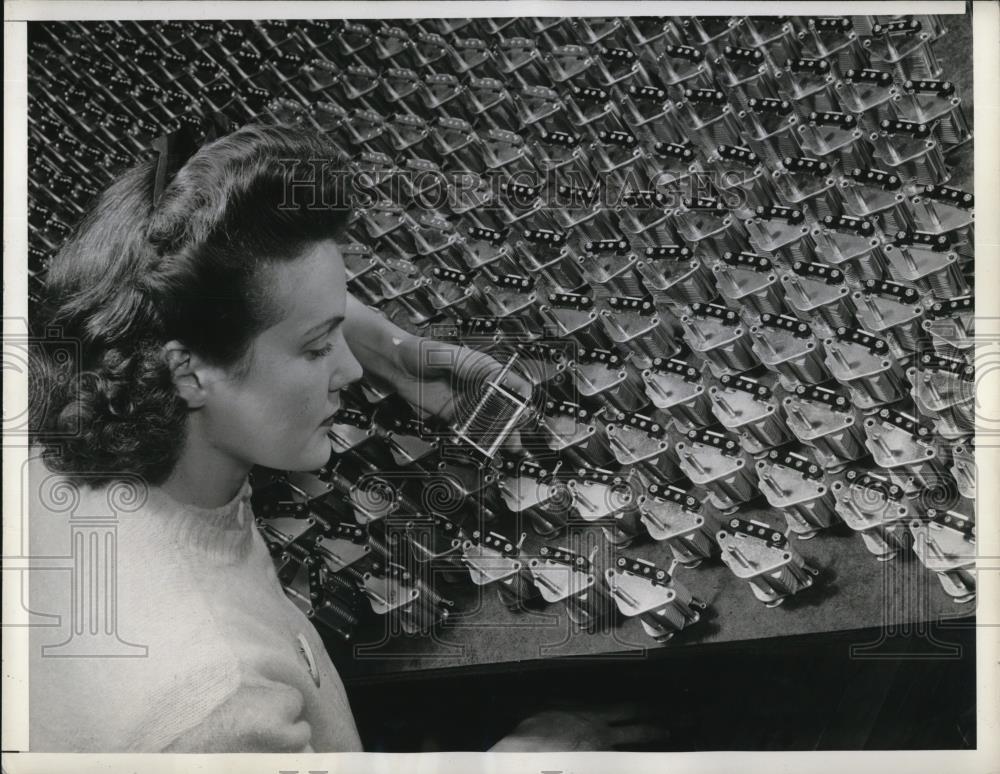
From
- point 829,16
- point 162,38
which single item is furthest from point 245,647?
point 829,16

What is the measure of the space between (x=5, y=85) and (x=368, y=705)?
1360 mm

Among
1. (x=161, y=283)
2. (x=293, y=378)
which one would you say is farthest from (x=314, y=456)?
(x=161, y=283)

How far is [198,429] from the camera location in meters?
1.70

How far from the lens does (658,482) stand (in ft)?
5.66

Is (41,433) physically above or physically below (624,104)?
below

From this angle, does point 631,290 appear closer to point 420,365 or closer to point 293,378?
point 420,365

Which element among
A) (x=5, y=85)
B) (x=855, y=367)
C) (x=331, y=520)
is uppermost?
(x=855, y=367)

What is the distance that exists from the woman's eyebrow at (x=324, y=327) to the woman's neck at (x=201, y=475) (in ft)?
0.87

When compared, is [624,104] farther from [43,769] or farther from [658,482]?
[43,769]

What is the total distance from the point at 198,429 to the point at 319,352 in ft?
0.85

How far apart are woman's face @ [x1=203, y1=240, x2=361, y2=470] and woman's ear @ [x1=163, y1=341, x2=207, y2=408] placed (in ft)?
0.09

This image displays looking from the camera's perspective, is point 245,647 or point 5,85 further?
point 5,85

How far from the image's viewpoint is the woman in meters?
1.67

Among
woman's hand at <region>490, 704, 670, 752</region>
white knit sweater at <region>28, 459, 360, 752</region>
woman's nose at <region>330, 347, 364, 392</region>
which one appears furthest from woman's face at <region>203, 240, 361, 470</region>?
woman's hand at <region>490, 704, 670, 752</region>
